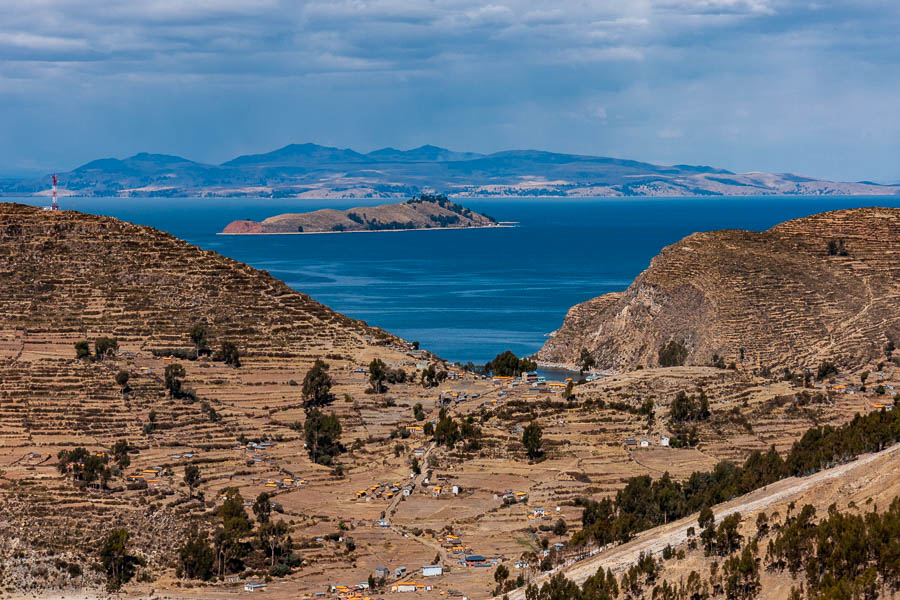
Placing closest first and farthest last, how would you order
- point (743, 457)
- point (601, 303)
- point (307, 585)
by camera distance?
point (307, 585), point (743, 457), point (601, 303)

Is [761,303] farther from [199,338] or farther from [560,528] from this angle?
[560,528]

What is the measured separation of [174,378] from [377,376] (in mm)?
13710

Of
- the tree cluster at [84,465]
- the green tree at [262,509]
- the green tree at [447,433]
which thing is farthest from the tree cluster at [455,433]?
the tree cluster at [84,465]

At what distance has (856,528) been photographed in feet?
125

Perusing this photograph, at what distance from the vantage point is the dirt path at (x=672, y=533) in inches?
1811

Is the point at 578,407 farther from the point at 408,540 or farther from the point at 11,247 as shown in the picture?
the point at 11,247

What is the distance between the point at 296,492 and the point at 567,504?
1492 centimetres

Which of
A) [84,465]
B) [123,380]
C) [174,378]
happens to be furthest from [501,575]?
[123,380]

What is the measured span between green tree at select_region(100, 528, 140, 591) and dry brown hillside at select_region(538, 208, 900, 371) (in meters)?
62.1

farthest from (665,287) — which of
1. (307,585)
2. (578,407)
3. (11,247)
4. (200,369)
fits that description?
(307,585)

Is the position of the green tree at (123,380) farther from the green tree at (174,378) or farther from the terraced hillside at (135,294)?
the terraced hillside at (135,294)

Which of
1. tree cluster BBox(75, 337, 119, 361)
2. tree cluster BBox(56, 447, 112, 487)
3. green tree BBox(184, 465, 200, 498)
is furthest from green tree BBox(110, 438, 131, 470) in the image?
tree cluster BBox(75, 337, 119, 361)

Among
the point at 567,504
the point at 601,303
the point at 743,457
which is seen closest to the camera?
the point at 567,504

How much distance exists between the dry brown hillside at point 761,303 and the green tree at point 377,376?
34.6 meters
